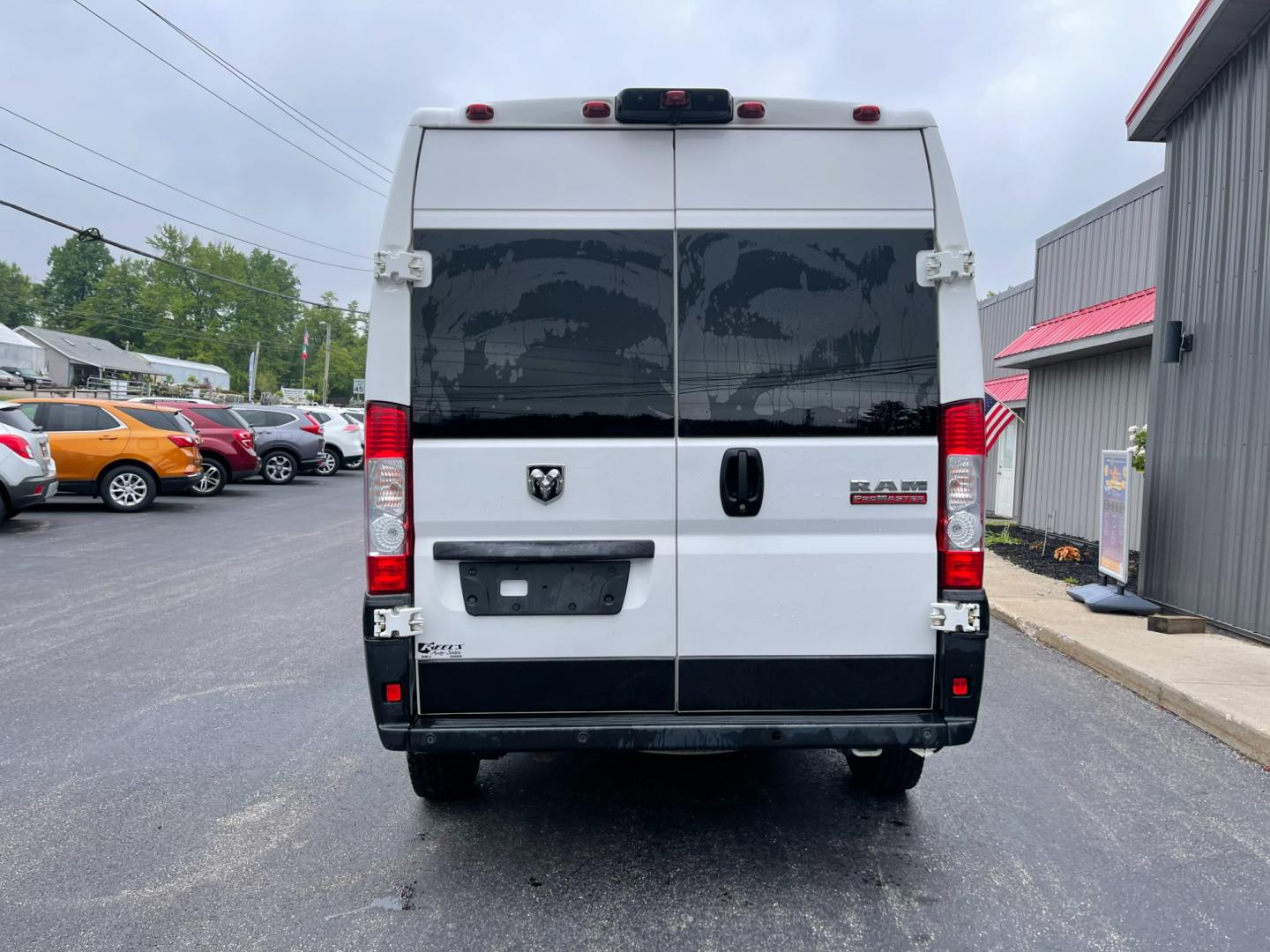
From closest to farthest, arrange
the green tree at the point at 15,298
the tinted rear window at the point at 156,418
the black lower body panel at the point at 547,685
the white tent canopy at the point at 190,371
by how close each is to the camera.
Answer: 1. the black lower body panel at the point at 547,685
2. the tinted rear window at the point at 156,418
3. the white tent canopy at the point at 190,371
4. the green tree at the point at 15,298

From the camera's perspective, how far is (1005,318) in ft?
68.4

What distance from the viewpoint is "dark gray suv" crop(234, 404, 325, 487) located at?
76.3 feet

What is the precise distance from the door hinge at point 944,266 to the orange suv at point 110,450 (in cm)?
1555

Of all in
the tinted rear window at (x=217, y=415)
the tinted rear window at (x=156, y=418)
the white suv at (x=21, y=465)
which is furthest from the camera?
the tinted rear window at (x=217, y=415)

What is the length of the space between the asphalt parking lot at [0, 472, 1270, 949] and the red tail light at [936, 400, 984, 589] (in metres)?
1.22

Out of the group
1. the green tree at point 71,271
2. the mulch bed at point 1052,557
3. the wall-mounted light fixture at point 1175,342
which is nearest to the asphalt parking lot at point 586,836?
the wall-mounted light fixture at point 1175,342

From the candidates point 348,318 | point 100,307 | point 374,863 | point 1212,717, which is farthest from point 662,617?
point 348,318

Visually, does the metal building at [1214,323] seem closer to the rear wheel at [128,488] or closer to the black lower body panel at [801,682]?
the black lower body panel at [801,682]

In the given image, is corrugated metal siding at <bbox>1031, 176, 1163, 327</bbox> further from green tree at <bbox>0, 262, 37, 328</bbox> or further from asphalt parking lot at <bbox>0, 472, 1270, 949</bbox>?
green tree at <bbox>0, 262, 37, 328</bbox>

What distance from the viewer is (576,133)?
11.5ft

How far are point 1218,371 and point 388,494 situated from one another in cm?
765

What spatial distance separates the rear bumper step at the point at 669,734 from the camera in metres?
3.43

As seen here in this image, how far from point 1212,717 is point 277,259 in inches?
4624

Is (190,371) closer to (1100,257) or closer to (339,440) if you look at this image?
(339,440)
